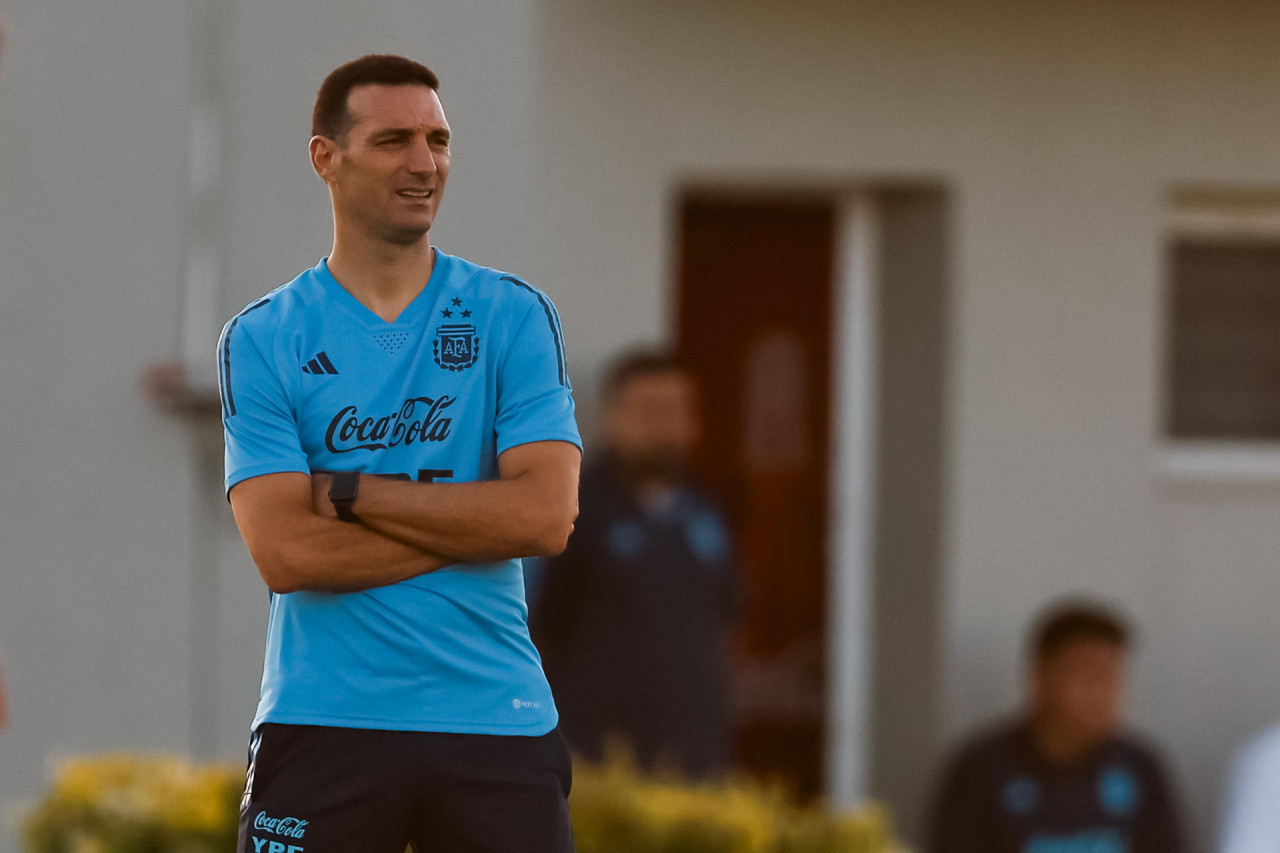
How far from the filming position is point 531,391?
2170mm

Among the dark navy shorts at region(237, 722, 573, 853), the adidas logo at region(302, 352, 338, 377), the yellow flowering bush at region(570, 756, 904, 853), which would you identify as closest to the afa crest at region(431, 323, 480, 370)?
the adidas logo at region(302, 352, 338, 377)

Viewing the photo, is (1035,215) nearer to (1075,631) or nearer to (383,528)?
(1075,631)

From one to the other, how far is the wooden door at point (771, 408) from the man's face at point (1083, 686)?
1.02 m

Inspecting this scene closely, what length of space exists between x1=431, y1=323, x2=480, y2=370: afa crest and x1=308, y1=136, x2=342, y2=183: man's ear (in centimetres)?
22

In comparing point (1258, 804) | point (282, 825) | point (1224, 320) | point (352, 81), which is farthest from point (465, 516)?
point (1224, 320)

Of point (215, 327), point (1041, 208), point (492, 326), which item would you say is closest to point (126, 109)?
point (215, 327)

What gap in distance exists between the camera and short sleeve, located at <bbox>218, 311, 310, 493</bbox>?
2.11m

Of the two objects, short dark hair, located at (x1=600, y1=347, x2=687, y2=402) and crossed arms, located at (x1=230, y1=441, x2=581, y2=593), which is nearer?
crossed arms, located at (x1=230, y1=441, x2=581, y2=593)

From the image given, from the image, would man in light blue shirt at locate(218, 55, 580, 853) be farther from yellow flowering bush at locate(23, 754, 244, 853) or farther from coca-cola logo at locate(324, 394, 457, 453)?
yellow flowering bush at locate(23, 754, 244, 853)

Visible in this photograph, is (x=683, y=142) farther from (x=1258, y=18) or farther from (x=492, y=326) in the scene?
(x=492, y=326)

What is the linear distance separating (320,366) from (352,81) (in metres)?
0.33

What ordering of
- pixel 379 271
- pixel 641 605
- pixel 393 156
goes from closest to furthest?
pixel 393 156
pixel 379 271
pixel 641 605

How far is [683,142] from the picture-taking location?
19.1 feet

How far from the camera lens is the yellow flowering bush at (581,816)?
12.6ft
